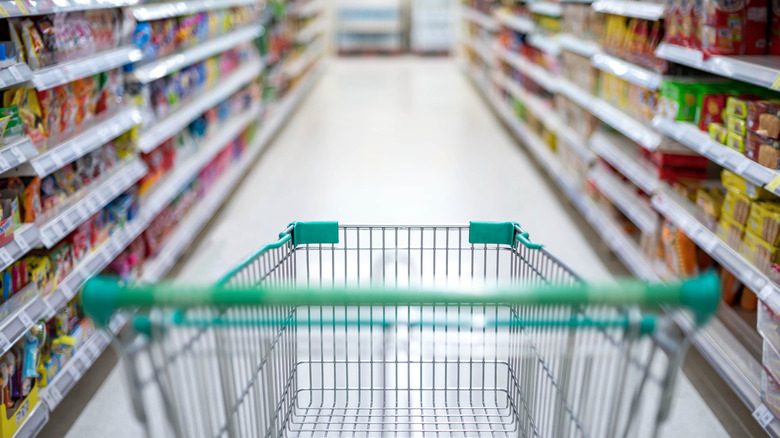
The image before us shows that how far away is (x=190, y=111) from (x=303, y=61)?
19.5 feet

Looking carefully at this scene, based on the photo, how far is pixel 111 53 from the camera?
305 centimetres

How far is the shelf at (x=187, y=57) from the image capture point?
3.52 m

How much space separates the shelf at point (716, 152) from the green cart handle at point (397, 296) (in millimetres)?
1243

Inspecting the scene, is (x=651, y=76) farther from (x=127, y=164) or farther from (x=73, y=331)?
(x=73, y=331)

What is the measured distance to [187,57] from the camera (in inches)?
168

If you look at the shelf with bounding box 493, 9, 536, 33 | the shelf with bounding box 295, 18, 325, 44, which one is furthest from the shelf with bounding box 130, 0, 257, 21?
the shelf with bounding box 295, 18, 325, 44

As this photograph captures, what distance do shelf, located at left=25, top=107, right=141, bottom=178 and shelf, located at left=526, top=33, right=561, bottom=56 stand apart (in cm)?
334

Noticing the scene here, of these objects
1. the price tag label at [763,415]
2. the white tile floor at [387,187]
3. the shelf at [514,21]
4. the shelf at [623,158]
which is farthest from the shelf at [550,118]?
the price tag label at [763,415]

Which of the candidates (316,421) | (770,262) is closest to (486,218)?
(770,262)

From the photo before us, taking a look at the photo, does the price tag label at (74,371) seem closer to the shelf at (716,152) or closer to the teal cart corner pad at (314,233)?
the teal cart corner pad at (314,233)

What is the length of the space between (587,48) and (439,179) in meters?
1.84

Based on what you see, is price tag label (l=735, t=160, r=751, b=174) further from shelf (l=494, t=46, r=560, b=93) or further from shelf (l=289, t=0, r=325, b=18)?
shelf (l=289, t=0, r=325, b=18)

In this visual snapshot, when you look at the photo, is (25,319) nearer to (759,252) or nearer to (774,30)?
(759,252)

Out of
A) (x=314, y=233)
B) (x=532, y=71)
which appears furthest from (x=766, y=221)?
(x=532, y=71)
